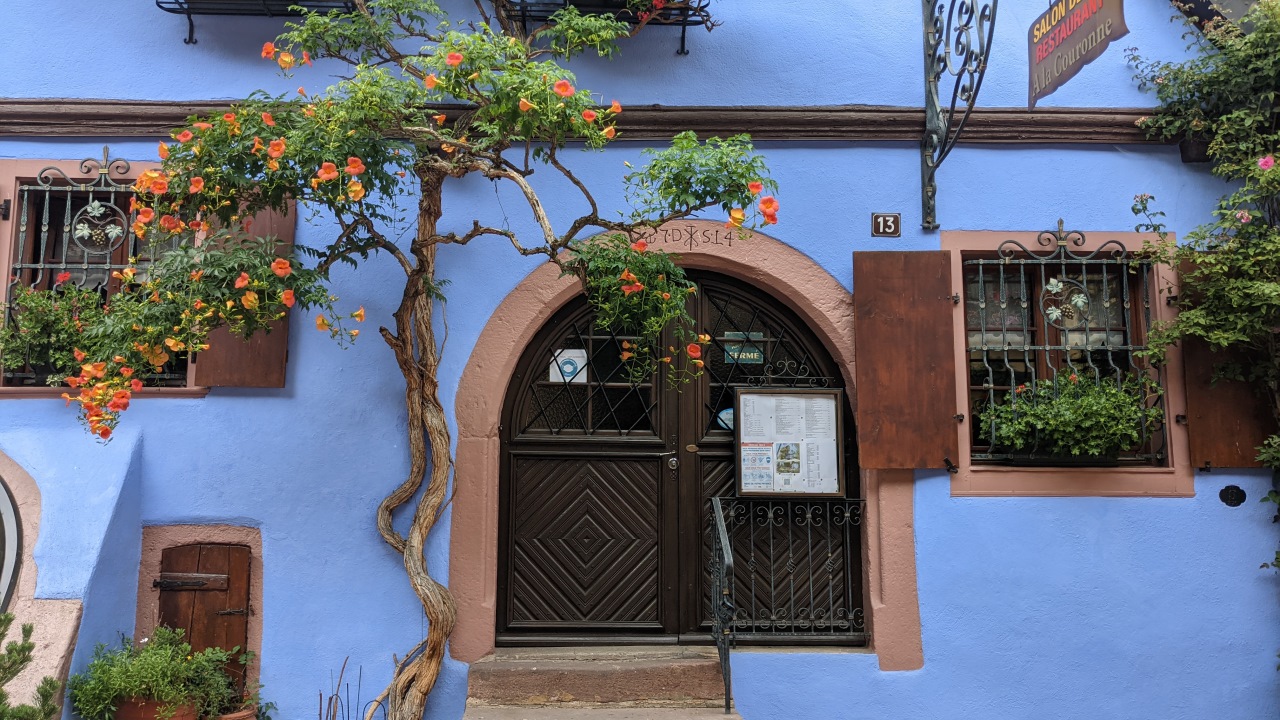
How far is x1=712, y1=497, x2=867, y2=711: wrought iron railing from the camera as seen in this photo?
5199mm

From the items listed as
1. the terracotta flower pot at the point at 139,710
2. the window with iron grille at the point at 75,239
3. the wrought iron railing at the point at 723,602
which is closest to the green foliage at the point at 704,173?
the wrought iron railing at the point at 723,602

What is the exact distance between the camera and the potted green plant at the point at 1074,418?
491cm

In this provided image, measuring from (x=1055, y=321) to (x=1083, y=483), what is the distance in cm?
85

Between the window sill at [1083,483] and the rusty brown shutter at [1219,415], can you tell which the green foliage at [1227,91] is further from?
the window sill at [1083,483]

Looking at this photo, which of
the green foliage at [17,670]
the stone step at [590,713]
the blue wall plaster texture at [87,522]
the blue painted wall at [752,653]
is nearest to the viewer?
the green foliage at [17,670]

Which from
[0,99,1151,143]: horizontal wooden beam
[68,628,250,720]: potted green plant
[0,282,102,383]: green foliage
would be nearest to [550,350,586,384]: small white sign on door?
[0,99,1151,143]: horizontal wooden beam

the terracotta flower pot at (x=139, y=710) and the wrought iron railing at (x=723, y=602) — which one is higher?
the wrought iron railing at (x=723, y=602)

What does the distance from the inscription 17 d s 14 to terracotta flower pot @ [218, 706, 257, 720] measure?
3026 mm

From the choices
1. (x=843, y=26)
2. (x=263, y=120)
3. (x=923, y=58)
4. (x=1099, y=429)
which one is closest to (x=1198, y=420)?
(x=1099, y=429)

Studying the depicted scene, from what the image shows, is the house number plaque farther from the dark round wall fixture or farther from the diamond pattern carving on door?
the dark round wall fixture

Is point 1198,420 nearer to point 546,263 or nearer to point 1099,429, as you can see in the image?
point 1099,429

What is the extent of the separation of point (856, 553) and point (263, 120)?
3.57m

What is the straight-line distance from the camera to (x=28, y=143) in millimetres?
5188

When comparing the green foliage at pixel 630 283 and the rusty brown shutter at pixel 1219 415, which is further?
the rusty brown shutter at pixel 1219 415
